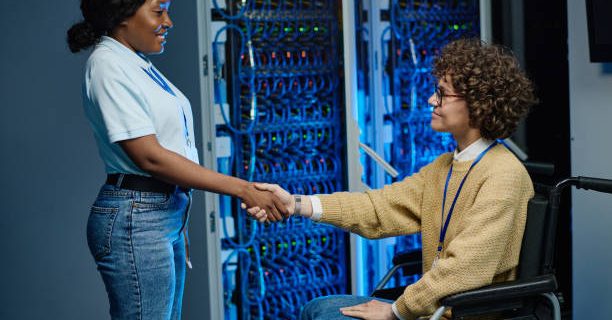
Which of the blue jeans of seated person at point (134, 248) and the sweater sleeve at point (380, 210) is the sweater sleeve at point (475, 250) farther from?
the blue jeans of seated person at point (134, 248)

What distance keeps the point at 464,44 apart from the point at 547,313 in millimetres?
862

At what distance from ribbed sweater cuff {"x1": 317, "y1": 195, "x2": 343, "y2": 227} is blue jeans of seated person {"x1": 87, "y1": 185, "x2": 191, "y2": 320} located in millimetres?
534

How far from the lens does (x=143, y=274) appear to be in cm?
215

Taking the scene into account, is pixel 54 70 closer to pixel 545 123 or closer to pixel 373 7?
pixel 373 7

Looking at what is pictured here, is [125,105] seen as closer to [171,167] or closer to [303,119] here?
[171,167]

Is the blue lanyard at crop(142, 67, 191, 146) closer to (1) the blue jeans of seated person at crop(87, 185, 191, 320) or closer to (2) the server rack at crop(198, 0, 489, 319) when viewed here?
(1) the blue jeans of seated person at crop(87, 185, 191, 320)

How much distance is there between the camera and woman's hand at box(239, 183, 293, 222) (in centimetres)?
255

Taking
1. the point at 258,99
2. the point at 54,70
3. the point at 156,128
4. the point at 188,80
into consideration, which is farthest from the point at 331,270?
the point at 156,128

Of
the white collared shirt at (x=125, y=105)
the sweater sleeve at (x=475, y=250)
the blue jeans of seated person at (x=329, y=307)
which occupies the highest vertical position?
the white collared shirt at (x=125, y=105)

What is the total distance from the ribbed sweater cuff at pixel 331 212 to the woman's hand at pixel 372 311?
304mm

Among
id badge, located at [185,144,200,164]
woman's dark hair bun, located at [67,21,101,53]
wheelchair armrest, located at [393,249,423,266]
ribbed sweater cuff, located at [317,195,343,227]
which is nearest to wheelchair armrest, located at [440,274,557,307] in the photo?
ribbed sweater cuff, located at [317,195,343,227]

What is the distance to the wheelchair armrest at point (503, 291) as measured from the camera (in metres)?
2.08

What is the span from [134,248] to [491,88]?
1.16 m

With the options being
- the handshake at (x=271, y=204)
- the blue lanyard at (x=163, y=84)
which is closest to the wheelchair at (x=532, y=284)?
the handshake at (x=271, y=204)
